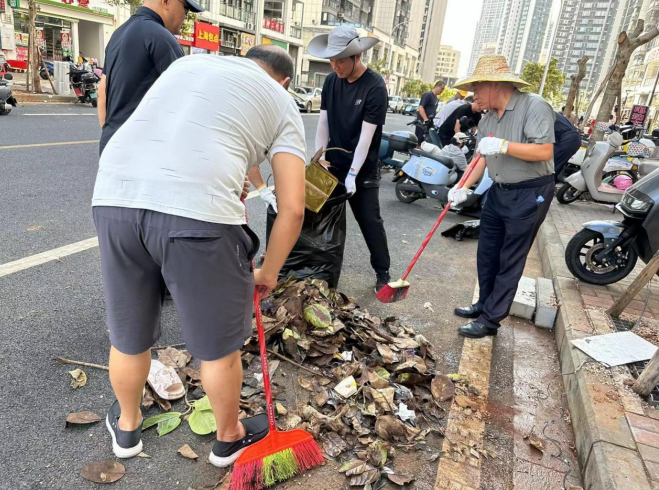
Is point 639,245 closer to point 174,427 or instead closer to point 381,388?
point 381,388

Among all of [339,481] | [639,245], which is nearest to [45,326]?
[339,481]

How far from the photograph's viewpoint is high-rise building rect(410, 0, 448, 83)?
100250 millimetres

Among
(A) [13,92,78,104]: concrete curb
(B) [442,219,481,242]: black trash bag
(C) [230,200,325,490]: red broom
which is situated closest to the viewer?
(C) [230,200,325,490]: red broom

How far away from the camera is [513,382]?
2.90 meters

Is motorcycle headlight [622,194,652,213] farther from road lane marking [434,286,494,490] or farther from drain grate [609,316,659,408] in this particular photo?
road lane marking [434,286,494,490]

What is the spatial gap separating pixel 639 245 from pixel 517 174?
5.85 feet

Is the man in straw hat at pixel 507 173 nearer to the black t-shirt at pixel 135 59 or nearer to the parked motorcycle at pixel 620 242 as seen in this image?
the parked motorcycle at pixel 620 242

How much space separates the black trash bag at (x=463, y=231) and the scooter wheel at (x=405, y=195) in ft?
5.03

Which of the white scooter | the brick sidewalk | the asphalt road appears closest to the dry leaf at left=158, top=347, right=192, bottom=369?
the asphalt road

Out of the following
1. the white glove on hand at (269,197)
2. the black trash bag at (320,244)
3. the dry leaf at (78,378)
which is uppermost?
the white glove on hand at (269,197)

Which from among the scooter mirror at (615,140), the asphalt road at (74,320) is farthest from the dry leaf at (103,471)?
the scooter mirror at (615,140)

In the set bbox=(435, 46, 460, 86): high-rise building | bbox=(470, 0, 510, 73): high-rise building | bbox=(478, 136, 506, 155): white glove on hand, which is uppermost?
bbox=(470, 0, 510, 73): high-rise building

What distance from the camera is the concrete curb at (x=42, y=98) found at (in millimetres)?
14117

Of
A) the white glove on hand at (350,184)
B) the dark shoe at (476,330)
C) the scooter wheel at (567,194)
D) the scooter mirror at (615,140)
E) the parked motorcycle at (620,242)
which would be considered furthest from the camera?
the scooter wheel at (567,194)
